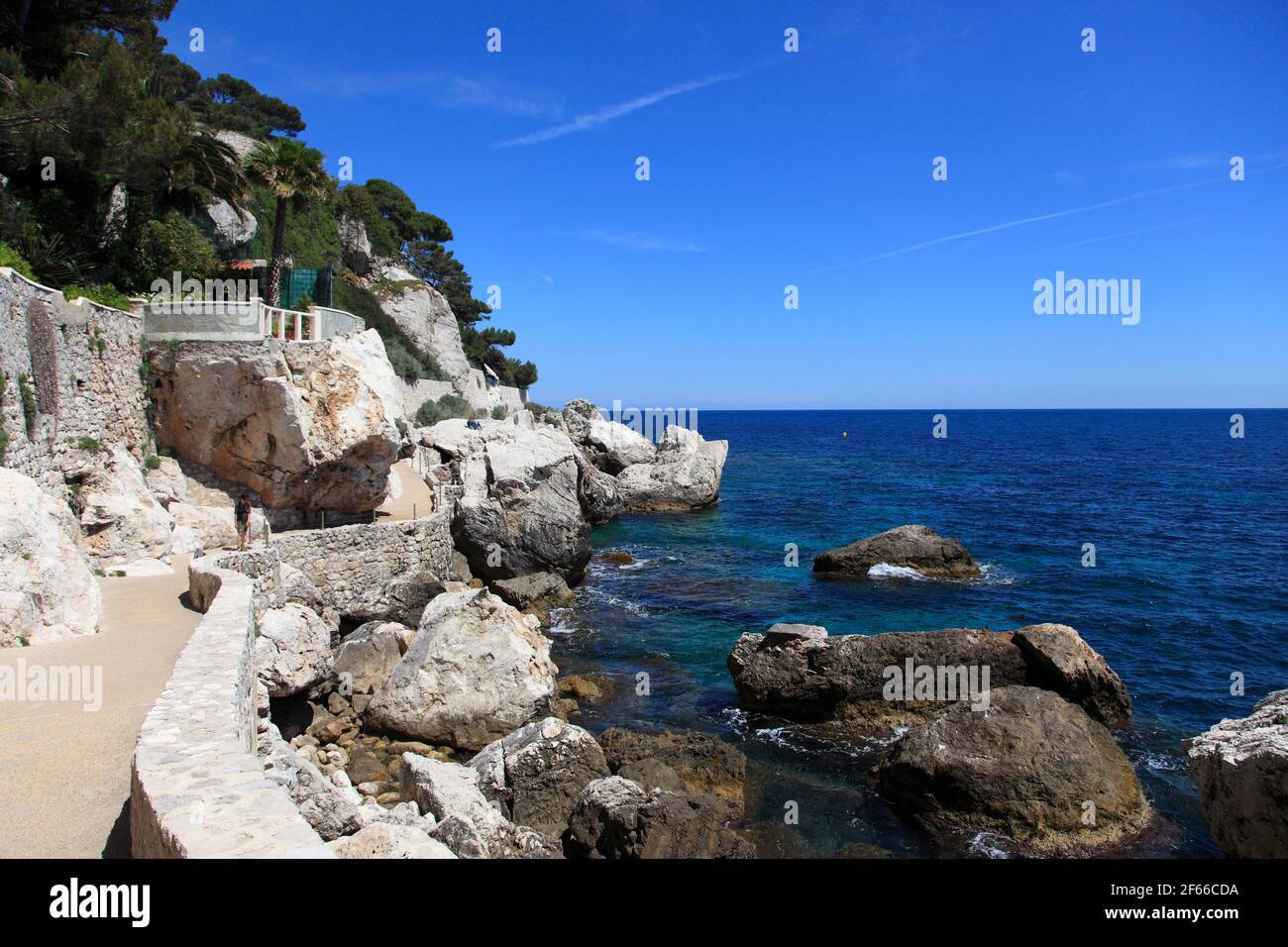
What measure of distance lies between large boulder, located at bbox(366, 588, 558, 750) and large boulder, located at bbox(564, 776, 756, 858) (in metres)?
3.80

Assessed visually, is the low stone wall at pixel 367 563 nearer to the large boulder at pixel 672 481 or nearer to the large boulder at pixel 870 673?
the large boulder at pixel 870 673

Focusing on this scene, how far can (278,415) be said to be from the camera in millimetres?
18000

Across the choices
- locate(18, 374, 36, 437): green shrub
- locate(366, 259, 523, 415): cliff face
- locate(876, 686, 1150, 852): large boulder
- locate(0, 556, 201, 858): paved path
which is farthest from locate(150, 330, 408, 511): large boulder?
locate(366, 259, 523, 415): cliff face

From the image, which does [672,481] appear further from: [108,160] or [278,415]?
[108,160]

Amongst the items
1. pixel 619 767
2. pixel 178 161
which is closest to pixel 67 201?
pixel 178 161

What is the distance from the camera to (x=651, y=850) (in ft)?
29.9

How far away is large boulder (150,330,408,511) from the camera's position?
702 inches

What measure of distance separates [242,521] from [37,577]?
22.2 feet

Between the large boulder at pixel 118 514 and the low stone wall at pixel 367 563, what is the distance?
2250 mm

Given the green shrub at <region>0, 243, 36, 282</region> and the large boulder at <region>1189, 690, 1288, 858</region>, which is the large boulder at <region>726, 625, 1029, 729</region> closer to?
the large boulder at <region>1189, 690, 1288, 858</region>
